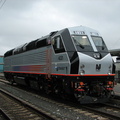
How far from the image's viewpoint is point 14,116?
6992 mm

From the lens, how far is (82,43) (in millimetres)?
8742

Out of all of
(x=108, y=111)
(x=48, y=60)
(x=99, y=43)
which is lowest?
(x=108, y=111)

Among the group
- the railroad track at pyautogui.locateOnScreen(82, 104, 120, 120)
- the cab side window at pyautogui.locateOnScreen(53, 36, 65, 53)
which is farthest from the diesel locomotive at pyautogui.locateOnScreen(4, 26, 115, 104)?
the railroad track at pyautogui.locateOnScreen(82, 104, 120, 120)

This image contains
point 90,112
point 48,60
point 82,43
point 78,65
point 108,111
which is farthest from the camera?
point 48,60

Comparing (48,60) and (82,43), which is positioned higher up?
(82,43)

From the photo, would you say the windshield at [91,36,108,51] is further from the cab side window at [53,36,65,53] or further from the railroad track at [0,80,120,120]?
the railroad track at [0,80,120,120]

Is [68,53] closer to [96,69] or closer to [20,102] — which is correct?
[96,69]

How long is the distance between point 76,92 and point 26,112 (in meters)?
2.28

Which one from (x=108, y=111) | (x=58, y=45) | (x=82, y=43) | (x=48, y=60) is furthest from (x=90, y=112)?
(x=48, y=60)

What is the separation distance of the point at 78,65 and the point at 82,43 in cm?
137

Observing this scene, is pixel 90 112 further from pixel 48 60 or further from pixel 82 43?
pixel 48 60

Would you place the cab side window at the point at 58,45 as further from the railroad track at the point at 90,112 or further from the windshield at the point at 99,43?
the railroad track at the point at 90,112

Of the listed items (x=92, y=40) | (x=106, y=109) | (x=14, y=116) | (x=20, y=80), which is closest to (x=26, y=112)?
(x=14, y=116)

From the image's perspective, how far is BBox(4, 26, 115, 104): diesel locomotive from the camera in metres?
7.99
